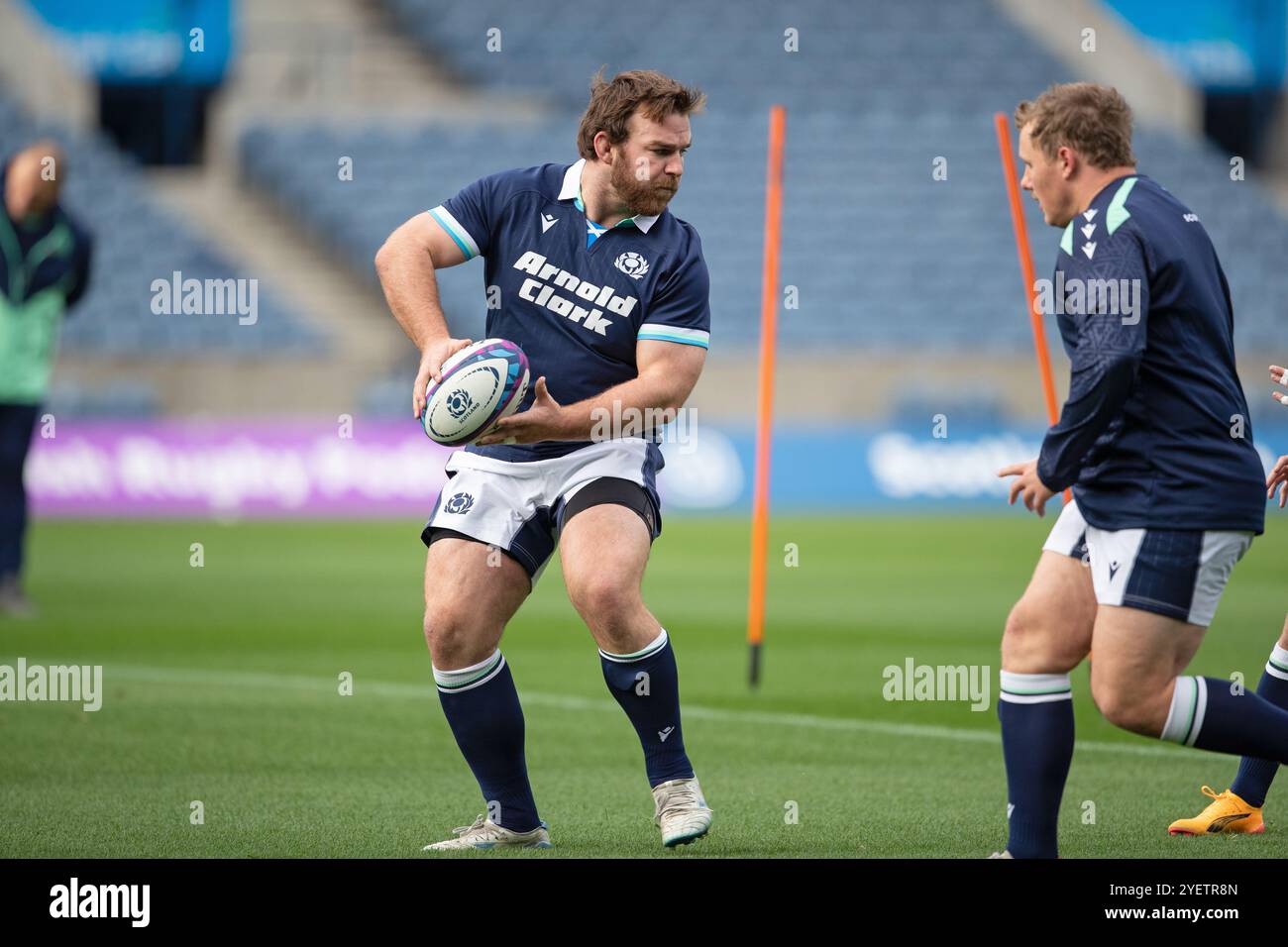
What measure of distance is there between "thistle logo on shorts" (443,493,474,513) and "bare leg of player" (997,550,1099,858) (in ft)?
5.51

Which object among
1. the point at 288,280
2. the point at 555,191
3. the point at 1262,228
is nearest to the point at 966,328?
the point at 1262,228

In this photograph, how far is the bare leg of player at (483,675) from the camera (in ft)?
18.3

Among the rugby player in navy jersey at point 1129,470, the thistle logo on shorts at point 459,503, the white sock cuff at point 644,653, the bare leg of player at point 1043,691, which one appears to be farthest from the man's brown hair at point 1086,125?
the thistle logo on shorts at point 459,503

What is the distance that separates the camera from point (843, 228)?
29.7 m

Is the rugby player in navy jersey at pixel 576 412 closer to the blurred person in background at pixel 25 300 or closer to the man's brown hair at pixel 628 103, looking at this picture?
the man's brown hair at pixel 628 103

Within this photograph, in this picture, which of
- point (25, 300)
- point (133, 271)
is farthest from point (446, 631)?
point (133, 271)

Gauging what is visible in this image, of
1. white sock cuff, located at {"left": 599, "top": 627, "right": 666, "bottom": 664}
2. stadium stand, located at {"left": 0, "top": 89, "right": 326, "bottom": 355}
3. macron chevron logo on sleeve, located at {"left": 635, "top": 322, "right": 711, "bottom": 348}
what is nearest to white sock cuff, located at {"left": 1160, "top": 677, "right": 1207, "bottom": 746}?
white sock cuff, located at {"left": 599, "top": 627, "right": 666, "bottom": 664}

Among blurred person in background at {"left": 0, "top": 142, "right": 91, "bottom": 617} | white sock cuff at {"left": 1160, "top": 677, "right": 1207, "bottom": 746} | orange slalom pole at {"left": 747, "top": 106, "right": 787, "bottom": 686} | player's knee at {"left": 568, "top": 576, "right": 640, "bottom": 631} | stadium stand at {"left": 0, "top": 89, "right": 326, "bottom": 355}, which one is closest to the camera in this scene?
white sock cuff at {"left": 1160, "top": 677, "right": 1207, "bottom": 746}

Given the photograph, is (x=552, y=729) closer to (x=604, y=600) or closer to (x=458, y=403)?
(x=604, y=600)

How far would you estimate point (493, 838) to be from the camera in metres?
5.66

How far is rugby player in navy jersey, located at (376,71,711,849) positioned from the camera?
557cm

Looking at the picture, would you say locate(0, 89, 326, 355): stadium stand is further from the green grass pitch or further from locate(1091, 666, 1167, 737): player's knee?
locate(1091, 666, 1167, 737): player's knee

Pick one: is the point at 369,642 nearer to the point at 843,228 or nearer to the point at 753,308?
the point at 753,308

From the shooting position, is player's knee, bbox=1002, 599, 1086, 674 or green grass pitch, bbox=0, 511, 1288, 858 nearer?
player's knee, bbox=1002, 599, 1086, 674
